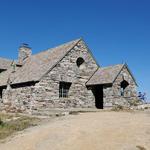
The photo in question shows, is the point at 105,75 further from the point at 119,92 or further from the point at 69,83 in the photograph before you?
the point at 69,83

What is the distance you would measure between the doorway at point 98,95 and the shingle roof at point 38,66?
191 inches

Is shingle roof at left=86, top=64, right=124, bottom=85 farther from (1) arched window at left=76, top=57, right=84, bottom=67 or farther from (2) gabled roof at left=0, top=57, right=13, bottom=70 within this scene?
(2) gabled roof at left=0, top=57, right=13, bottom=70

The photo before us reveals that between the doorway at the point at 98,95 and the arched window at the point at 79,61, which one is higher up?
the arched window at the point at 79,61

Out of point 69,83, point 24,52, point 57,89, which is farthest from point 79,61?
point 24,52

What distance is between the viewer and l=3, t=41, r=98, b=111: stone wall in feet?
86.2

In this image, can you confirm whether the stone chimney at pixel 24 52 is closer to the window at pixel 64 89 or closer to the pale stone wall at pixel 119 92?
the window at pixel 64 89

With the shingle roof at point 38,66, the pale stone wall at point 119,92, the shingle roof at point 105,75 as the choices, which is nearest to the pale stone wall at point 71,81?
the shingle roof at point 38,66

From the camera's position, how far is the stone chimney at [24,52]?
37094mm

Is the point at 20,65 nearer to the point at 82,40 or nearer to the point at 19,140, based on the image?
the point at 82,40

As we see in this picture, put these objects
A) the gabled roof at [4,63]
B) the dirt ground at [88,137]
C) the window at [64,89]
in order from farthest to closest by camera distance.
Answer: the gabled roof at [4,63]
the window at [64,89]
the dirt ground at [88,137]

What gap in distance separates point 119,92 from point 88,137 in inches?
602

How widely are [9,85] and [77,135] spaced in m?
19.2

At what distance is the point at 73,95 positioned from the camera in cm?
2864

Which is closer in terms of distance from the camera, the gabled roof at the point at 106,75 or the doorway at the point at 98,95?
the gabled roof at the point at 106,75
